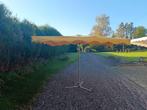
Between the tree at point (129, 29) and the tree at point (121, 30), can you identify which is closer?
the tree at point (121, 30)

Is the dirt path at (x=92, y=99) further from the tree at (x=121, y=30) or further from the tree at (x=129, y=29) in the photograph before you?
the tree at (x=129, y=29)

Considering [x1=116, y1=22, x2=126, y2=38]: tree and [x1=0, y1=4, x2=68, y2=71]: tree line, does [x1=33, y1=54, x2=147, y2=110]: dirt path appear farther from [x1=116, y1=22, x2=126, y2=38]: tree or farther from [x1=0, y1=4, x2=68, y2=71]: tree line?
[x1=116, y1=22, x2=126, y2=38]: tree

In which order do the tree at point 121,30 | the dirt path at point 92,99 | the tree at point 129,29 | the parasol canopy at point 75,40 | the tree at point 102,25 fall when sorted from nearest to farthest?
the dirt path at point 92,99
the parasol canopy at point 75,40
the tree at point 102,25
the tree at point 121,30
the tree at point 129,29

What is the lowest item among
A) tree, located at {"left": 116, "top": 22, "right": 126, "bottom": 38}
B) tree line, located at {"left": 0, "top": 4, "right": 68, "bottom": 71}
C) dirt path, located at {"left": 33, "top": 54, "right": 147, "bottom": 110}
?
dirt path, located at {"left": 33, "top": 54, "right": 147, "bottom": 110}

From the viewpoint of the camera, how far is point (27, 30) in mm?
17000

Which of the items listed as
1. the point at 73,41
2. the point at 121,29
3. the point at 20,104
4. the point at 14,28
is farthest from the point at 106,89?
the point at 121,29

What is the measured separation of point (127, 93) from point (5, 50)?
633cm

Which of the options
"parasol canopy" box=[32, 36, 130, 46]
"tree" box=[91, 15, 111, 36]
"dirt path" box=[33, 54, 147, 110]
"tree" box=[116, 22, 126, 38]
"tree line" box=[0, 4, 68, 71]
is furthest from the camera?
"tree" box=[116, 22, 126, 38]

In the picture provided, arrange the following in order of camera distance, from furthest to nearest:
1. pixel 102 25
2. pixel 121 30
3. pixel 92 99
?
pixel 121 30 → pixel 102 25 → pixel 92 99

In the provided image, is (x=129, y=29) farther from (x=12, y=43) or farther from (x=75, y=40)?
(x=75, y=40)

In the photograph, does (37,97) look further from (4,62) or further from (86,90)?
(4,62)

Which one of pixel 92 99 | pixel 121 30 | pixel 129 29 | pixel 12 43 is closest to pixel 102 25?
pixel 121 30

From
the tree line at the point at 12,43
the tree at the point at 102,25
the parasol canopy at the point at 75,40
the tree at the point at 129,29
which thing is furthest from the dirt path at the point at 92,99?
the tree at the point at 129,29

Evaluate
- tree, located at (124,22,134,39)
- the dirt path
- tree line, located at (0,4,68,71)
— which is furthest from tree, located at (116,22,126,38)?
the dirt path
